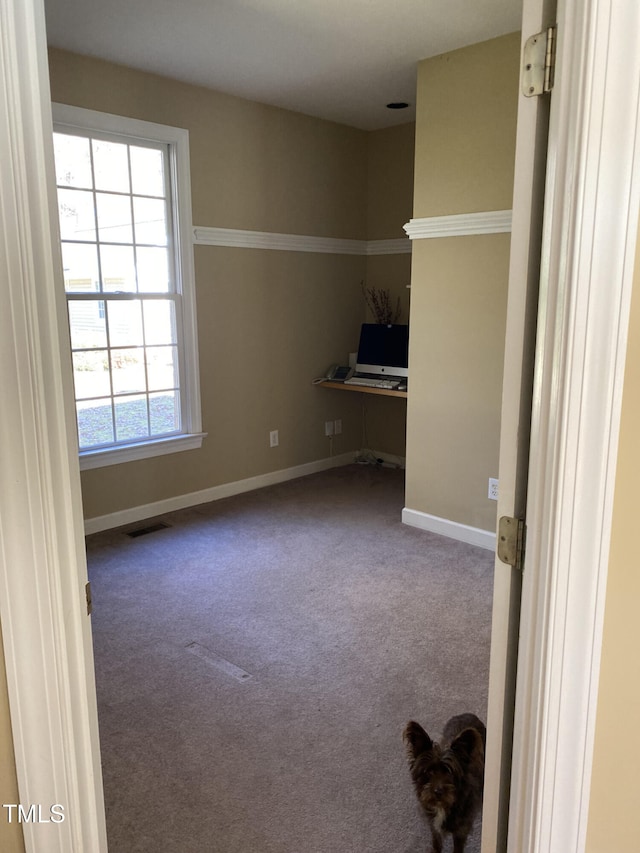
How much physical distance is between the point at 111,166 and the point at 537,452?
134 inches

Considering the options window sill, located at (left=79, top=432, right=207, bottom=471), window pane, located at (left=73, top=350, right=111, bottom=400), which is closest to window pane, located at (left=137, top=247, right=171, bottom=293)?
window pane, located at (left=73, top=350, right=111, bottom=400)

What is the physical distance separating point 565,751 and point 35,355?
1.01m

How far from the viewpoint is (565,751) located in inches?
41.2

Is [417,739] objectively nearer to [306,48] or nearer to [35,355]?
[35,355]

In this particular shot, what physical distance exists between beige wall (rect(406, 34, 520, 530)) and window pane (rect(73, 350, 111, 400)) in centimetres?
175

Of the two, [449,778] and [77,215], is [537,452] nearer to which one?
[449,778]

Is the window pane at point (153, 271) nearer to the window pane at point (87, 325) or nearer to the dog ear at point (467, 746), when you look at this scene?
the window pane at point (87, 325)

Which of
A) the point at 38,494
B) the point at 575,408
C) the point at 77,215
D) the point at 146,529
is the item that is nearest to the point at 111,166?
the point at 77,215

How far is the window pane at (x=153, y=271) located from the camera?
12.9 feet

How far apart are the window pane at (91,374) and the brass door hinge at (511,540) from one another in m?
3.06

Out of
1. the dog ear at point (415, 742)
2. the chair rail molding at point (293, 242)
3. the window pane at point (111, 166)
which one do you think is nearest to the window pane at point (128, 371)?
the chair rail molding at point (293, 242)

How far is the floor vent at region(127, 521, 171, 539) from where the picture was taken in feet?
12.5

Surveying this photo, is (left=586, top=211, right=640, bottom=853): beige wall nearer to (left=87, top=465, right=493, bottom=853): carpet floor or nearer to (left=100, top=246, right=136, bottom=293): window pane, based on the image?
(left=87, top=465, right=493, bottom=853): carpet floor

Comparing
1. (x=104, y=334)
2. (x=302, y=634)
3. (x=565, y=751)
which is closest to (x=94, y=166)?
(x=104, y=334)
